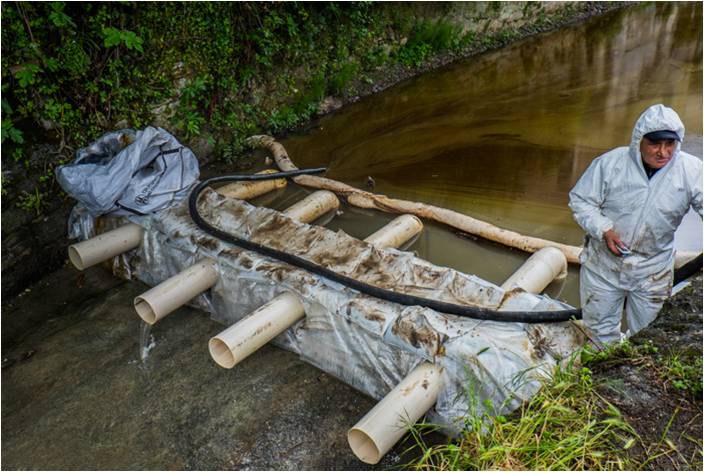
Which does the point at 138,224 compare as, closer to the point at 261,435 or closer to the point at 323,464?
the point at 261,435

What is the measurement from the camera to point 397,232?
5418 millimetres

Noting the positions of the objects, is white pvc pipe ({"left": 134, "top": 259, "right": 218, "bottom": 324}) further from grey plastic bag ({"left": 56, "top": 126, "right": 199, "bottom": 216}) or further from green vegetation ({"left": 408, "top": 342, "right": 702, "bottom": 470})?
green vegetation ({"left": 408, "top": 342, "right": 702, "bottom": 470})

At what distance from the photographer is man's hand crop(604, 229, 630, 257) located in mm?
3293

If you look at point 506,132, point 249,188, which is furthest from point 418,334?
point 506,132

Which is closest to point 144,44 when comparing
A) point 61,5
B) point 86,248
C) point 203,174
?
point 61,5

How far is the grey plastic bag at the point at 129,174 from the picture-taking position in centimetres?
519

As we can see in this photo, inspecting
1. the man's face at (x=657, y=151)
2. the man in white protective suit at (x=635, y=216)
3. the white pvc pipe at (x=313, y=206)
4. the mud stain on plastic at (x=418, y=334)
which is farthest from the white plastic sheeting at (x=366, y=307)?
the man's face at (x=657, y=151)

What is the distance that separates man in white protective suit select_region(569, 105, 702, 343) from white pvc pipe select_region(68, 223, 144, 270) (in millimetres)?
4044

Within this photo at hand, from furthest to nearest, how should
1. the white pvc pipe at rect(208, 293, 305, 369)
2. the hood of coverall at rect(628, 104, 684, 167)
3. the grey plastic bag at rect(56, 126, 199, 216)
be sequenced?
1. the grey plastic bag at rect(56, 126, 199, 216)
2. the white pvc pipe at rect(208, 293, 305, 369)
3. the hood of coverall at rect(628, 104, 684, 167)

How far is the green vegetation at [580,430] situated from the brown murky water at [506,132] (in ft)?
7.26

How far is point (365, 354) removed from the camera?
3871mm

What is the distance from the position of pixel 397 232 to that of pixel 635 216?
2.49 meters

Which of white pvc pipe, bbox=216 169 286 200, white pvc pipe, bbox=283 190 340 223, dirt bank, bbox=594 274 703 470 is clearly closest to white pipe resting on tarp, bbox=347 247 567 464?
dirt bank, bbox=594 274 703 470

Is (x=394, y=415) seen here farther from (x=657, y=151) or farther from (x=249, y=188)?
(x=249, y=188)
